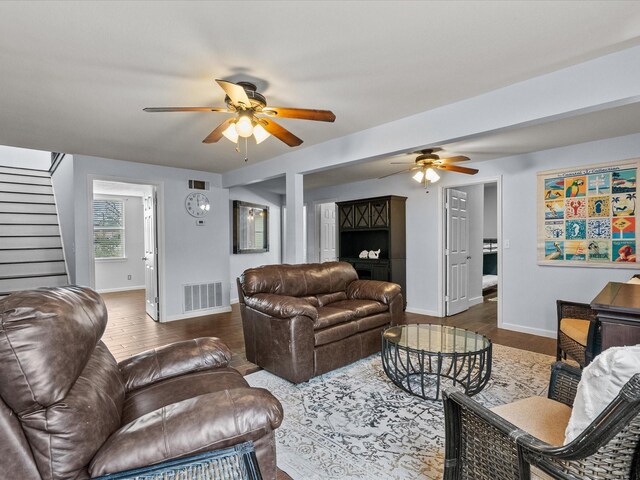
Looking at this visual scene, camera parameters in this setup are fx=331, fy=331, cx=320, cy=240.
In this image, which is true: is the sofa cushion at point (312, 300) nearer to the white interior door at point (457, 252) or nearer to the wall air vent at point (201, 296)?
the white interior door at point (457, 252)

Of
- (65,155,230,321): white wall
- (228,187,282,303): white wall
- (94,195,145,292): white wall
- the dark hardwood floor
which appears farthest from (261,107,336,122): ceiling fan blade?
(94,195,145,292): white wall

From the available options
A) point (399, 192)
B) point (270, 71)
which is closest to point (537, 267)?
point (399, 192)

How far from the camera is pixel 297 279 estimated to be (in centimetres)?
363

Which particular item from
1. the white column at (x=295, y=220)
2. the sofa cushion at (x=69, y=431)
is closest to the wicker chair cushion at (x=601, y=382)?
the sofa cushion at (x=69, y=431)

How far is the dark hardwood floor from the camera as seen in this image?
Answer: 150 inches

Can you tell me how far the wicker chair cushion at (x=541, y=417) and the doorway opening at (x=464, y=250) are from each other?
3495 mm

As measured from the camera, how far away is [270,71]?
230 cm

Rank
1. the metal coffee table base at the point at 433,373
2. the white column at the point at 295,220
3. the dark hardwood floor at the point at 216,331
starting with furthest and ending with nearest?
the white column at the point at 295,220
the dark hardwood floor at the point at 216,331
the metal coffee table base at the point at 433,373

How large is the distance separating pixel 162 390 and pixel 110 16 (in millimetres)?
1915

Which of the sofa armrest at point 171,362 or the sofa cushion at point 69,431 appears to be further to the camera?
the sofa armrest at point 171,362

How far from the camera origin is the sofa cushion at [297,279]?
3.31m

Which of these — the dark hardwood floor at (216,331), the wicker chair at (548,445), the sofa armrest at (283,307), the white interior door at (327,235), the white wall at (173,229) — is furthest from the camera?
the white interior door at (327,235)

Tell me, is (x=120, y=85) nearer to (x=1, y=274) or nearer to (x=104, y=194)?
(x=1, y=274)

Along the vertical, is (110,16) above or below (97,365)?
above
